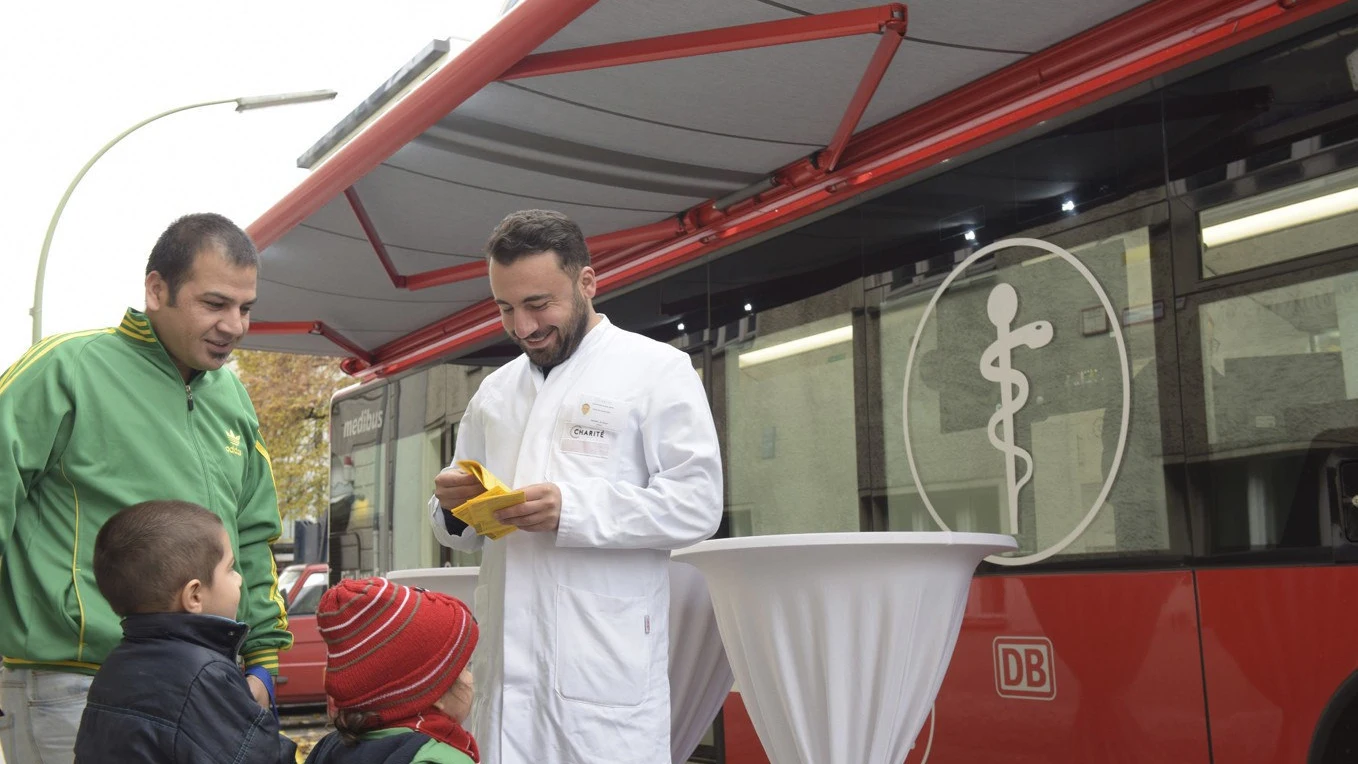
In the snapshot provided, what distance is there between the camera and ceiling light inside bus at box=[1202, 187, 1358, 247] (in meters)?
3.40

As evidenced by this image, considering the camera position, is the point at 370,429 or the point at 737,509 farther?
the point at 370,429

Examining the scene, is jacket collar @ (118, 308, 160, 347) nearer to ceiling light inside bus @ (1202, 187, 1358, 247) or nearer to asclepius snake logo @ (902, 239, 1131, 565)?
asclepius snake logo @ (902, 239, 1131, 565)

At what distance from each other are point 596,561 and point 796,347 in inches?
93.8

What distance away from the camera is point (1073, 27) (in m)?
4.18

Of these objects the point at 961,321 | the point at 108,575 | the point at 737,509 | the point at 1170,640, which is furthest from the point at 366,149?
the point at 1170,640

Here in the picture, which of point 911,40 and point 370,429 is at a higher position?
point 911,40

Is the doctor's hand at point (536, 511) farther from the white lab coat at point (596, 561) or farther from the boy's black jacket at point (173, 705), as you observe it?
the boy's black jacket at point (173, 705)

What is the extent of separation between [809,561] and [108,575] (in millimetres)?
1823

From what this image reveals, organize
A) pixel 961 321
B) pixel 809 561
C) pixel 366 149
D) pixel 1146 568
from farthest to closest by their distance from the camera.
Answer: pixel 366 149 → pixel 961 321 → pixel 1146 568 → pixel 809 561

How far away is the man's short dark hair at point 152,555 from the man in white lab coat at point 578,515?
26.2 inches

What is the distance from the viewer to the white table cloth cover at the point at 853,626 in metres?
3.49

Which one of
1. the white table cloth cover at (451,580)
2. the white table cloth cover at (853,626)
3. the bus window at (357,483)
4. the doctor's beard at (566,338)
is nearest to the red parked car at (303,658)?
the bus window at (357,483)

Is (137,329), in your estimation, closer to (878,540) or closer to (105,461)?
(105,461)

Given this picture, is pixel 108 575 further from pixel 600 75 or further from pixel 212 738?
pixel 600 75
